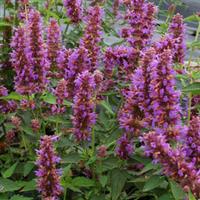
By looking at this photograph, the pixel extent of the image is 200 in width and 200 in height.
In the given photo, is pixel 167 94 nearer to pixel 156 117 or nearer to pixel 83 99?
pixel 156 117

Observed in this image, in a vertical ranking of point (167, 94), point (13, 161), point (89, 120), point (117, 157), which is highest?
point (167, 94)

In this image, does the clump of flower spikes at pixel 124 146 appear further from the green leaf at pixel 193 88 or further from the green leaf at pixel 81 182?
the green leaf at pixel 193 88

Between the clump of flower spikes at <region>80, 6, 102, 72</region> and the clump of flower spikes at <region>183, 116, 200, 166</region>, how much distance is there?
681 millimetres

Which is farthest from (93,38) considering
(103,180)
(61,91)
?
(103,180)

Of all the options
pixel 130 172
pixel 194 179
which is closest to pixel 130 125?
pixel 130 172

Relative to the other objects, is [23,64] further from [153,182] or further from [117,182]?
[153,182]

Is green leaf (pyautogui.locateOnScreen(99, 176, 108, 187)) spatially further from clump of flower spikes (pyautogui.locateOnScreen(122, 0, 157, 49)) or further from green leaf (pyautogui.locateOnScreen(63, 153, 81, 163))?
clump of flower spikes (pyautogui.locateOnScreen(122, 0, 157, 49))

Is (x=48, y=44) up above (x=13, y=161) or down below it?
above

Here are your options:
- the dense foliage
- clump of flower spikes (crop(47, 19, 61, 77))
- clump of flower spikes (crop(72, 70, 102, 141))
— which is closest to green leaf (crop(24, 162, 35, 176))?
the dense foliage

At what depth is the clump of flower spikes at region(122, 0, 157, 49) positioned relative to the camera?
2617 mm

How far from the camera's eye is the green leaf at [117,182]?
2.23 m

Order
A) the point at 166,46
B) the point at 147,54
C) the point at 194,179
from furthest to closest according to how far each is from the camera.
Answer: the point at 166,46, the point at 147,54, the point at 194,179

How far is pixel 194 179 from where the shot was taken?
65.6 inches

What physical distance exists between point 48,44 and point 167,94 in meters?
0.87
